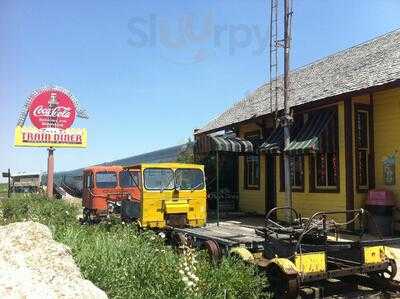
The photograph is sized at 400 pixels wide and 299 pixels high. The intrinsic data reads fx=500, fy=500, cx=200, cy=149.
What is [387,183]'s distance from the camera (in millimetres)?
14195

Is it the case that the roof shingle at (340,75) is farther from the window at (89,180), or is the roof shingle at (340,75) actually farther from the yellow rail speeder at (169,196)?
the window at (89,180)

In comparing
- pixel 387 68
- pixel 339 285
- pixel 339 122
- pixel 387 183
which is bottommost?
pixel 339 285

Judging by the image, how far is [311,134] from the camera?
15031mm

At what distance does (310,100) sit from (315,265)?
9171 millimetres

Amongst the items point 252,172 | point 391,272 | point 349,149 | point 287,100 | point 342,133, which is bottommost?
point 391,272

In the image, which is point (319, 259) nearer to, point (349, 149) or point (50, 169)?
point (349, 149)

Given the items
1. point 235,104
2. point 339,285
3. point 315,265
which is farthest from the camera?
point 235,104

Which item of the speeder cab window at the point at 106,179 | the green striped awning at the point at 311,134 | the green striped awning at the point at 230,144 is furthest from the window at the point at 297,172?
the speeder cab window at the point at 106,179

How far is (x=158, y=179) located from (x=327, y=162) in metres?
6.31

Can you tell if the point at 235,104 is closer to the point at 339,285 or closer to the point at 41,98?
the point at 41,98

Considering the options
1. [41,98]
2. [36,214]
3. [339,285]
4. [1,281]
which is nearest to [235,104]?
[41,98]

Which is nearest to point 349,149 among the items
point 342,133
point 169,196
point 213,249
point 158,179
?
point 342,133

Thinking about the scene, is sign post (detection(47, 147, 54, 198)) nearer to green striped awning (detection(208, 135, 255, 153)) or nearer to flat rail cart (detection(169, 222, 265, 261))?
green striped awning (detection(208, 135, 255, 153))

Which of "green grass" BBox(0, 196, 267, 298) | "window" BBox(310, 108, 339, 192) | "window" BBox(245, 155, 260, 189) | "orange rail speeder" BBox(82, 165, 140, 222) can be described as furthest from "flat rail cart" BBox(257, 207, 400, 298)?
"window" BBox(245, 155, 260, 189)
